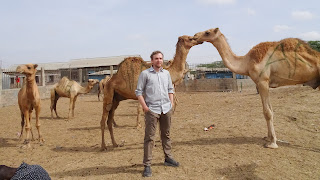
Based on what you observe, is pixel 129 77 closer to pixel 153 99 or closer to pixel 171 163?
pixel 153 99

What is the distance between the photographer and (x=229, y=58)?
636 centimetres

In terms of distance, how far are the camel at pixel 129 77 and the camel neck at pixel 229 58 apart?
64 cm

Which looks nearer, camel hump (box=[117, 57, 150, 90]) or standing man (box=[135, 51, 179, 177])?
standing man (box=[135, 51, 179, 177])

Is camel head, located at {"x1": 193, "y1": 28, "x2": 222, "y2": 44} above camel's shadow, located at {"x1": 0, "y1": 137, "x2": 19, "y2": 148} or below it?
above

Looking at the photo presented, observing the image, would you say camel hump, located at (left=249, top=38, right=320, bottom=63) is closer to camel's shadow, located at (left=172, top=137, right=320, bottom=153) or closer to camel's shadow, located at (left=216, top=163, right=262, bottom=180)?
camel's shadow, located at (left=172, top=137, right=320, bottom=153)

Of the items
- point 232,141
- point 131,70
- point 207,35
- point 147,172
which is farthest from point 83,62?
point 147,172

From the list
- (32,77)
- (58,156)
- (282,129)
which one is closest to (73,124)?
(32,77)

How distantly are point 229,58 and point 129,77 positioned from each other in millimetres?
2588

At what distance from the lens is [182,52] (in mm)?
6473

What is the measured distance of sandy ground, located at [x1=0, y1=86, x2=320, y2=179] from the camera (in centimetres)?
437

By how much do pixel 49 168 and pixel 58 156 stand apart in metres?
1.02

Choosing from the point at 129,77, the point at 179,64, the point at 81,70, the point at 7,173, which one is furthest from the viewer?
the point at 81,70

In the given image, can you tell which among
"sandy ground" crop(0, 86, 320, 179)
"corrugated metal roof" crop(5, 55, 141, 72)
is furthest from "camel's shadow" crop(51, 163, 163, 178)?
"corrugated metal roof" crop(5, 55, 141, 72)

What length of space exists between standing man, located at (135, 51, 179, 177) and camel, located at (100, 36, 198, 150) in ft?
6.42
